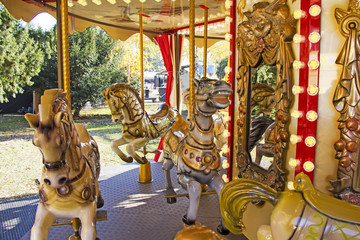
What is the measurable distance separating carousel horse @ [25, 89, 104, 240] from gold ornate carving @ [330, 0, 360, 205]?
5.13 feet

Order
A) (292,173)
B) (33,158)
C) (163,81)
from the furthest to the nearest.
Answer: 1. (163,81)
2. (33,158)
3. (292,173)

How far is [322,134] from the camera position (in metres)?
1.87

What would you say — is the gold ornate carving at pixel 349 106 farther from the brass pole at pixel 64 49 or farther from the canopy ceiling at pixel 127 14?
the canopy ceiling at pixel 127 14

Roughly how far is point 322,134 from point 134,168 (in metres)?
3.51

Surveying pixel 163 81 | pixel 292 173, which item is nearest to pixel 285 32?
pixel 292 173

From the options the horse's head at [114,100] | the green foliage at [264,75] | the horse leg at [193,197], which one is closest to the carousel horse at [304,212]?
the horse leg at [193,197]

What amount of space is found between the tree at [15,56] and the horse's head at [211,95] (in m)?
7.87

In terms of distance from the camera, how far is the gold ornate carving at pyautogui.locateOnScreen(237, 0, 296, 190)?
1982 millimetres

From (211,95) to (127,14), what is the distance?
270cm

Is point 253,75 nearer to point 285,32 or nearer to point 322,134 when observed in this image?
point 285,32

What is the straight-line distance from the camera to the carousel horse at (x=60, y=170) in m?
1.46

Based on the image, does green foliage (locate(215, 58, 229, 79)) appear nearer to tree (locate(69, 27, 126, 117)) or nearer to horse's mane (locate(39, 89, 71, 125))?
tree (locate(69, 27, 126, 117))

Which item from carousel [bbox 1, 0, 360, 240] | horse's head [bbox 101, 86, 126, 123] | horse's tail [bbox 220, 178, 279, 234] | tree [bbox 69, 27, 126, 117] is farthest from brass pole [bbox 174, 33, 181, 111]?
tree [bbox 69, 27, 126, 117]

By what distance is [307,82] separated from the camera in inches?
73.2
